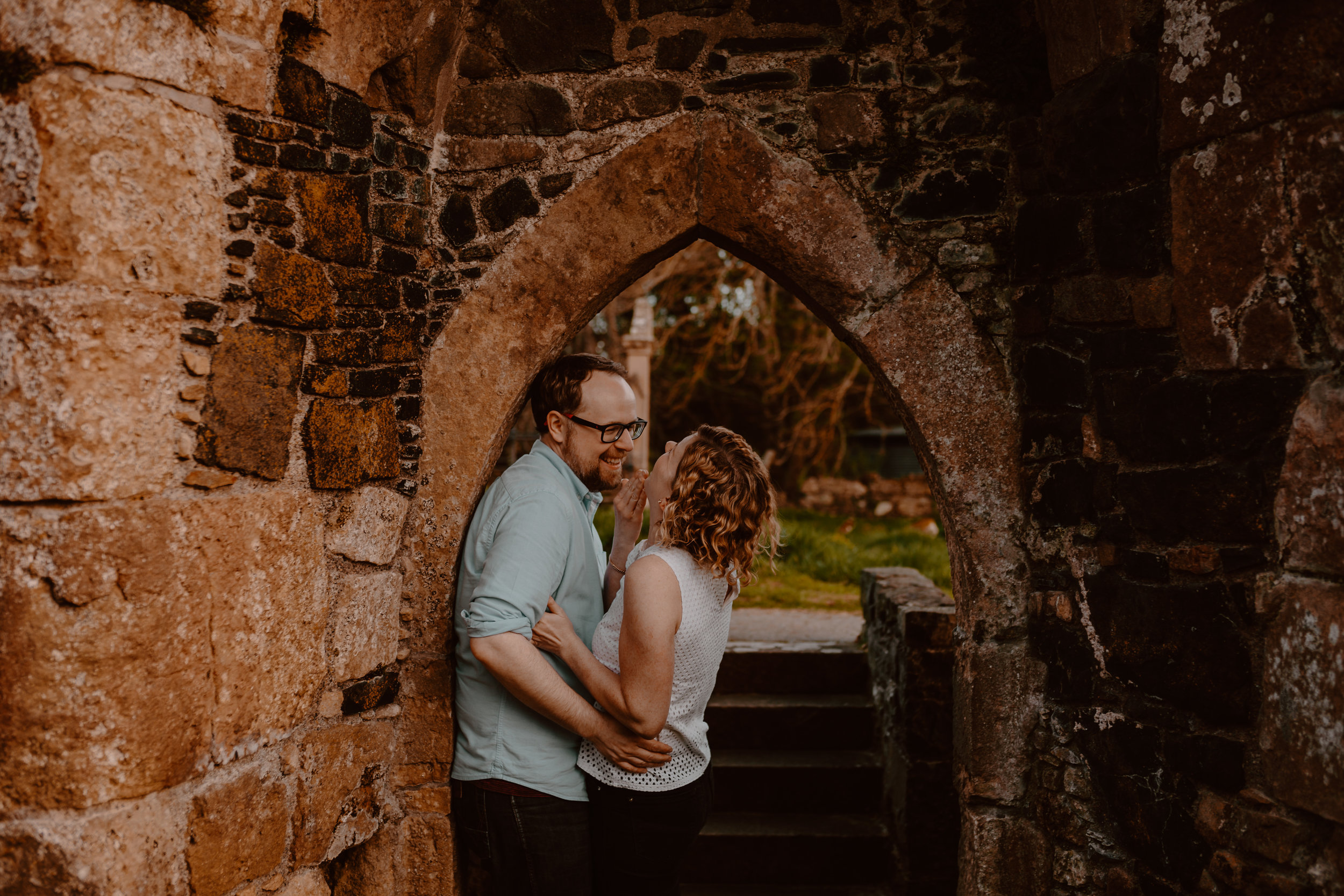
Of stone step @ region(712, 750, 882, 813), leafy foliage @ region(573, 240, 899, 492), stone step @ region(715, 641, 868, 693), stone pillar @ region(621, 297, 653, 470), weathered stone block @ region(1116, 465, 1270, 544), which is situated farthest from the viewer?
leafy foliage @ region(573, 240, 899, 492)

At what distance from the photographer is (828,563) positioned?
24.4ft

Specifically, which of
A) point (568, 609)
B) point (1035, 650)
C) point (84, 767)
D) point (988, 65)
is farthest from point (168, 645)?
point (988, 65)

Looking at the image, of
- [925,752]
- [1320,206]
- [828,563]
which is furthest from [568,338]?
[828,563]

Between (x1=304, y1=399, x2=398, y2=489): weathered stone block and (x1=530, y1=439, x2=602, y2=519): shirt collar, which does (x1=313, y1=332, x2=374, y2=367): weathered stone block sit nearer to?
(x1=304, y1=399, x2=398, y2=489): weathered stone block

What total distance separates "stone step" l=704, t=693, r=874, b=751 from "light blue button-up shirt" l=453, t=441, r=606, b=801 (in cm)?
254

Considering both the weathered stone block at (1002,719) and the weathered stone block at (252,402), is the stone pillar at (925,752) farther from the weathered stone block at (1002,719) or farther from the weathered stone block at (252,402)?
the weathered stone block at (252,402)

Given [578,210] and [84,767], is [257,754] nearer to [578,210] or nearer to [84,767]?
[84,767]

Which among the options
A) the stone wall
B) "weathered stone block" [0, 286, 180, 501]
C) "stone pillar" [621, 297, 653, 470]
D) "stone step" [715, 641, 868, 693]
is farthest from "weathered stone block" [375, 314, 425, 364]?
"stone pillar" [621, 297, 653, 470]

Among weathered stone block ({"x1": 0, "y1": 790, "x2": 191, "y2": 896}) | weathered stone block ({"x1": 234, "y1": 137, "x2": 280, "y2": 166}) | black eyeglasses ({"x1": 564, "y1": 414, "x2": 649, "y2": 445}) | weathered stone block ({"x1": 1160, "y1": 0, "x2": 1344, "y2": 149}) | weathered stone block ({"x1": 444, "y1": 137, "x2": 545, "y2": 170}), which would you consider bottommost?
weathered stone block ({"x1": 0, "y1": 790, "x2": 191, "y2": 896})

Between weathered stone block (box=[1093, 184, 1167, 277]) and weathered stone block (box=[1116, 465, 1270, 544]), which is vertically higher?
weathered stone block (box=[1093, 184, 1167, 277])

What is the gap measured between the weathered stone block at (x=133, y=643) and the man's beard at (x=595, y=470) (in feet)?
2.26

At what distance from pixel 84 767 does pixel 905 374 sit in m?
1.88

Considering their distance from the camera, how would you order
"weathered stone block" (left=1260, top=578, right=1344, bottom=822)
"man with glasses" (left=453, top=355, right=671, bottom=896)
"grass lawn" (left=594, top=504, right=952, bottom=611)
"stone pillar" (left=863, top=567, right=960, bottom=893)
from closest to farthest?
"weathered stone block" (left=1260, top=578, right=1344, bottom=822)
"man with glasses" (left=453, top=355, right=671, bottom=896)
"stone pillar" (left=863, top=567, right=960, bottom=893)
"grass lawn" (left=594, top=504, right=952, bottom=611)

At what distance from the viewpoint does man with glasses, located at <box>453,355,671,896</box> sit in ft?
6.23
